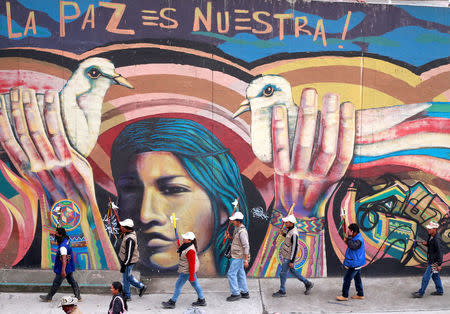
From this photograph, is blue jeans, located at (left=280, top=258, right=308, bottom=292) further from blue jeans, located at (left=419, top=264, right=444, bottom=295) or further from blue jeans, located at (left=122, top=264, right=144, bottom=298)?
blue jeans, located at (left=122, top=264, right=144, bottom=298)

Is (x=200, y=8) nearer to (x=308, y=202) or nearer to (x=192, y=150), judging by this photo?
(x=192, y=150)

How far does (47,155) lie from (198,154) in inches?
105

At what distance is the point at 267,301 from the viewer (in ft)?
26.5

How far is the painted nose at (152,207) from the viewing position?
29.1 ft

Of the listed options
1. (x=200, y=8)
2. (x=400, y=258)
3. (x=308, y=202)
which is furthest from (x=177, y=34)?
(x=400, y=258)

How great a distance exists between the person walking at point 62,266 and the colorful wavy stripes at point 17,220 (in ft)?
4.27

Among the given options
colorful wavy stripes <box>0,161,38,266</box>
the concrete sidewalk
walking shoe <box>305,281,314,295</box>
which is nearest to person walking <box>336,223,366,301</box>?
the concrete sidewalk

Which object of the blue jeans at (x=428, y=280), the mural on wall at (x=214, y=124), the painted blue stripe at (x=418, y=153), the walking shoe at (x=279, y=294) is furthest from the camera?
the painted blue stripe at (x=418, y=153)

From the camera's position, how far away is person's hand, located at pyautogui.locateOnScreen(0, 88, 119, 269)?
8.79m

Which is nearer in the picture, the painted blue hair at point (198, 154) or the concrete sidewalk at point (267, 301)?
the concrete sidewalk at point (267, 301)

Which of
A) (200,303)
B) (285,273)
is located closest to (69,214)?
(200,303)

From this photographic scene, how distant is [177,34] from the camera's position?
8.80 m

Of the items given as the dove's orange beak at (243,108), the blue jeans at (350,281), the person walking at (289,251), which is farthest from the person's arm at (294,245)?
the dove's orange beak at (243,108)

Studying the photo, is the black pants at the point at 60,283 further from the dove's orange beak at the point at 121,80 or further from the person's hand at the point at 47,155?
the dove's orange beak at the point at 121,80
